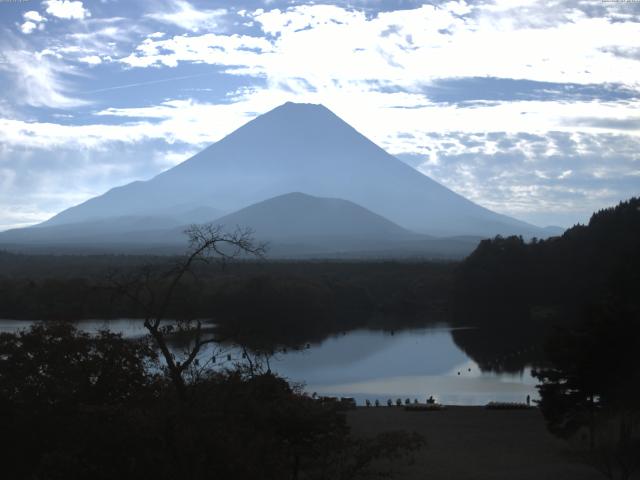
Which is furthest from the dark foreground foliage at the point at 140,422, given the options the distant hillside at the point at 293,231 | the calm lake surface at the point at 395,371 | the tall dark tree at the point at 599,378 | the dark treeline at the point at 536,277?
the distant hillside at the point at 293,231

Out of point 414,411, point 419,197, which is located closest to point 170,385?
point 414,411

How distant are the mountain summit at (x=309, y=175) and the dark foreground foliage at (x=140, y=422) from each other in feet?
509

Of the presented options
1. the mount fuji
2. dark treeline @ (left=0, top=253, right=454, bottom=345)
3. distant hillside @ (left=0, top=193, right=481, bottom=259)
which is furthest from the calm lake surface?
the mount fuji

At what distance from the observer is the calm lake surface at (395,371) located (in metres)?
19.0

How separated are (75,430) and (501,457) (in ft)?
21.5

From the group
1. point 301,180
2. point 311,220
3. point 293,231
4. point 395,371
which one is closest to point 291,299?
point 395,371

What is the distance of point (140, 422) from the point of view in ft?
17.7

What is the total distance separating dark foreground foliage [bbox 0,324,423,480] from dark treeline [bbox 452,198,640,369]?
21885 mm

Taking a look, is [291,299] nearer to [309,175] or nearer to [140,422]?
[140,422]

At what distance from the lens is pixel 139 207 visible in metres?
184

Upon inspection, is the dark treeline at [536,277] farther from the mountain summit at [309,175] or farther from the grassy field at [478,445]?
the mountain summit at [309,175]

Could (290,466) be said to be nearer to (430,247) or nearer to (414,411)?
(414,411)

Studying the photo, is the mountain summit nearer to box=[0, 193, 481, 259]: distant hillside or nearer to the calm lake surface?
box=[0, 193, 481, 259]: distant hillside

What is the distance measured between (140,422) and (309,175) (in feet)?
544
